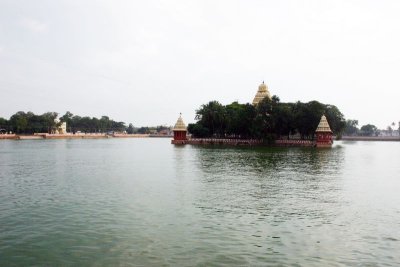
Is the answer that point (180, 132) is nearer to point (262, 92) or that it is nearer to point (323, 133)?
point (262, 92)

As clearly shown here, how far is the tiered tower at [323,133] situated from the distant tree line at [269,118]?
2.37 m

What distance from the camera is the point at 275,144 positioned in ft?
309

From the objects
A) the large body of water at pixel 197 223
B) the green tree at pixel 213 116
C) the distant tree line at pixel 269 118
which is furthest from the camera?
the green tree at pixel 213 116

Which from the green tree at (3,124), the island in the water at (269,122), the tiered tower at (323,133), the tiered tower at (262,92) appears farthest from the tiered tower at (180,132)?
the green tree at (3,124)

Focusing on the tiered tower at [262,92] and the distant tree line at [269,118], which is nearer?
the distant tree line at [269,118]

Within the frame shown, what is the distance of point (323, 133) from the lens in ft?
294

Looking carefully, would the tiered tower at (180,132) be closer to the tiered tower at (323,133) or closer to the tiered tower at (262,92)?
the tiered tower at (262,92)

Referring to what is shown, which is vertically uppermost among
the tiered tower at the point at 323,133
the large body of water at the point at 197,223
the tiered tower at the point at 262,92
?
the tiered tower at the point at 262,92

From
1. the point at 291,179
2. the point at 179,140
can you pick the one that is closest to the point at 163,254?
the point at 291,179

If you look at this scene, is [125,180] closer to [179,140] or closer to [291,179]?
[291,179]

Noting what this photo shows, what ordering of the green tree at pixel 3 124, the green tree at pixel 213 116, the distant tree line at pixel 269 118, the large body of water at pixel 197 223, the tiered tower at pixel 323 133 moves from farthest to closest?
the green tree at pixel 3 124 < the green tree at pixel 213 116 < the tiered tower at pixel 323 133 < the distant tree line at pixel 269 118 < the large body of water at pixel 197 223

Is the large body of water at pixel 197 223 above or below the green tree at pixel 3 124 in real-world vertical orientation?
below

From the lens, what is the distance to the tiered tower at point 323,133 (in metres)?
88.8

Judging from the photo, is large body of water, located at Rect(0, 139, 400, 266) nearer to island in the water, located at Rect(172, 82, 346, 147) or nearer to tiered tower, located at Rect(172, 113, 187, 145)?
island in the water, located at Rect(172, 82, 346, 147)
